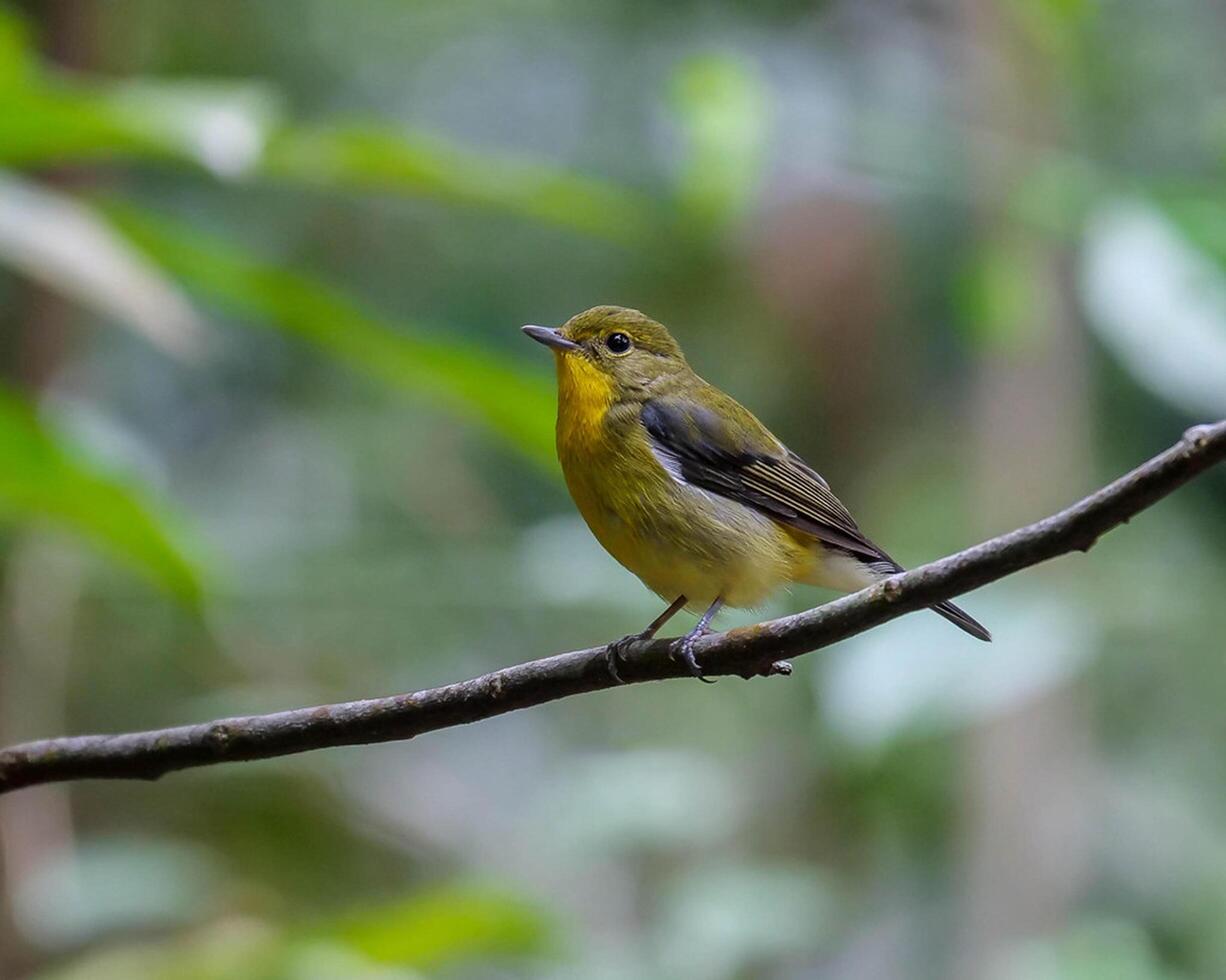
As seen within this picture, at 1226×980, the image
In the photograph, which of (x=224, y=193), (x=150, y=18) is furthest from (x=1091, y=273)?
(x=150, y=18)

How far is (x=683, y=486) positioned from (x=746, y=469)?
19cm

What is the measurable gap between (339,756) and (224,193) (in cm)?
220

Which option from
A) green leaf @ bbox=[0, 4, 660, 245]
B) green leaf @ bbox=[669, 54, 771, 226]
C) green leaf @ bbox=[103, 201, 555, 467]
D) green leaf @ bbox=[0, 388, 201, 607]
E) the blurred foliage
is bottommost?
the blurred foliage

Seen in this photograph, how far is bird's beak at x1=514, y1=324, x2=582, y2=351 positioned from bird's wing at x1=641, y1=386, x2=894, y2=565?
0.21 metres

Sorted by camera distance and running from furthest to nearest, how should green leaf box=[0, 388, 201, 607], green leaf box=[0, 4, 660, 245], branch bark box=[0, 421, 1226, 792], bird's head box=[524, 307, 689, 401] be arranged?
bird's head box=[524, 307, 689, 401] → green leaf box=[0, 4, 660, 245] → green leaf box=[0, 388, 201, 607] → branch bark box=[0, 421, 1226, 792]

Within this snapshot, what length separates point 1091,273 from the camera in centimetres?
318

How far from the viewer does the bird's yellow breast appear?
284 cm

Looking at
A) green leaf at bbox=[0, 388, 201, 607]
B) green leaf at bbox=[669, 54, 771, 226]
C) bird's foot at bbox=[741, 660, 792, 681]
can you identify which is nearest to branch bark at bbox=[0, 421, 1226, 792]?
bird's foot at bbox=[741, 660, 792, 681]

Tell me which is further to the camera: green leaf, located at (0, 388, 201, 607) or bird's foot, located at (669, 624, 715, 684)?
green leaf, located at (0, 388, 201, 607)

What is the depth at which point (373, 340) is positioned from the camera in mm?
2854

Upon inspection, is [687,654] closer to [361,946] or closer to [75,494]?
[75,494]

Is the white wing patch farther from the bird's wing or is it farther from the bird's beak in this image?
the bird's beak

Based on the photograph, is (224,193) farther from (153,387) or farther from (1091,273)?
(1091,273)

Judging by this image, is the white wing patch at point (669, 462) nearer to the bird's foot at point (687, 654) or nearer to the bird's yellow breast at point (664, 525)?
the bird's yellow breast at point (664, 525)
